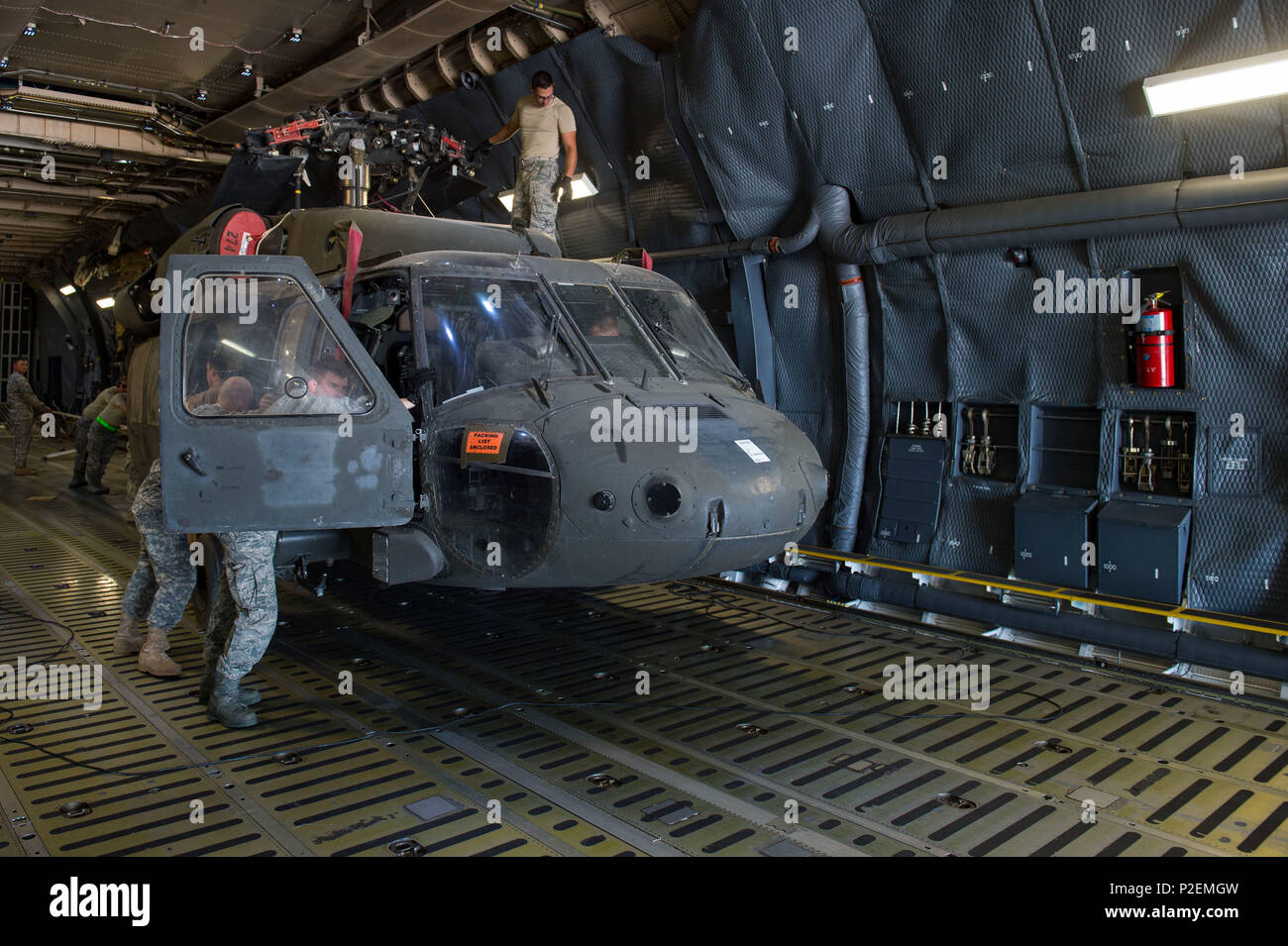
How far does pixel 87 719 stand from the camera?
4.91 m

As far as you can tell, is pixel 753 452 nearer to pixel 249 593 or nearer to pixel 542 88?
pixel 249 593

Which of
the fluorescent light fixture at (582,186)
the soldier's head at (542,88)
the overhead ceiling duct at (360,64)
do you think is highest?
the overhead ceiling duct at (360,64)

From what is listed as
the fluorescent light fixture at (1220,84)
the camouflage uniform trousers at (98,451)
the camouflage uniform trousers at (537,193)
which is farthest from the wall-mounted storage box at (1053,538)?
the camouflage uniform trousers at (98,451)

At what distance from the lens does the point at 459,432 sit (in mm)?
5039

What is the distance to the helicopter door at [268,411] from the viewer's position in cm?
452

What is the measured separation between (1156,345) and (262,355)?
202 inches

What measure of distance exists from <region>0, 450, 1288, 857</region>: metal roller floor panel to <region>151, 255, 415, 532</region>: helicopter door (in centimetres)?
110

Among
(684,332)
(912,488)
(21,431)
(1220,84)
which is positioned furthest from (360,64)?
(21,431)

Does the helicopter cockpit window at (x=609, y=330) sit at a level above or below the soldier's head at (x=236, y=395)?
above

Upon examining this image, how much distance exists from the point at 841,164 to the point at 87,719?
19.6ft

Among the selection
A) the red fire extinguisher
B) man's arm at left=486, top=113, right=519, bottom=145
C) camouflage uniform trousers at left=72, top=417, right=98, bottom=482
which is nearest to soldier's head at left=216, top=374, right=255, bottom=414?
man's arm at left=486, top=113, right=519, bottom=145

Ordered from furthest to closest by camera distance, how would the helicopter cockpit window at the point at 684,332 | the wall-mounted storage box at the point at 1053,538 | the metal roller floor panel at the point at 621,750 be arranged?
1. the wall-mounted storage box at the point at 1053,538
2. the helicopter cockpit window at the point at 684,332
3. the metal roller floor panel at the point at 621,750

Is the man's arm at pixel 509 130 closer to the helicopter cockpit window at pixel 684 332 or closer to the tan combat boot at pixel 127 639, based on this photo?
the helicopter cockpit window at pixel 684 332

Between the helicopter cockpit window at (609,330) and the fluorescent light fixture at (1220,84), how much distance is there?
3.14m
